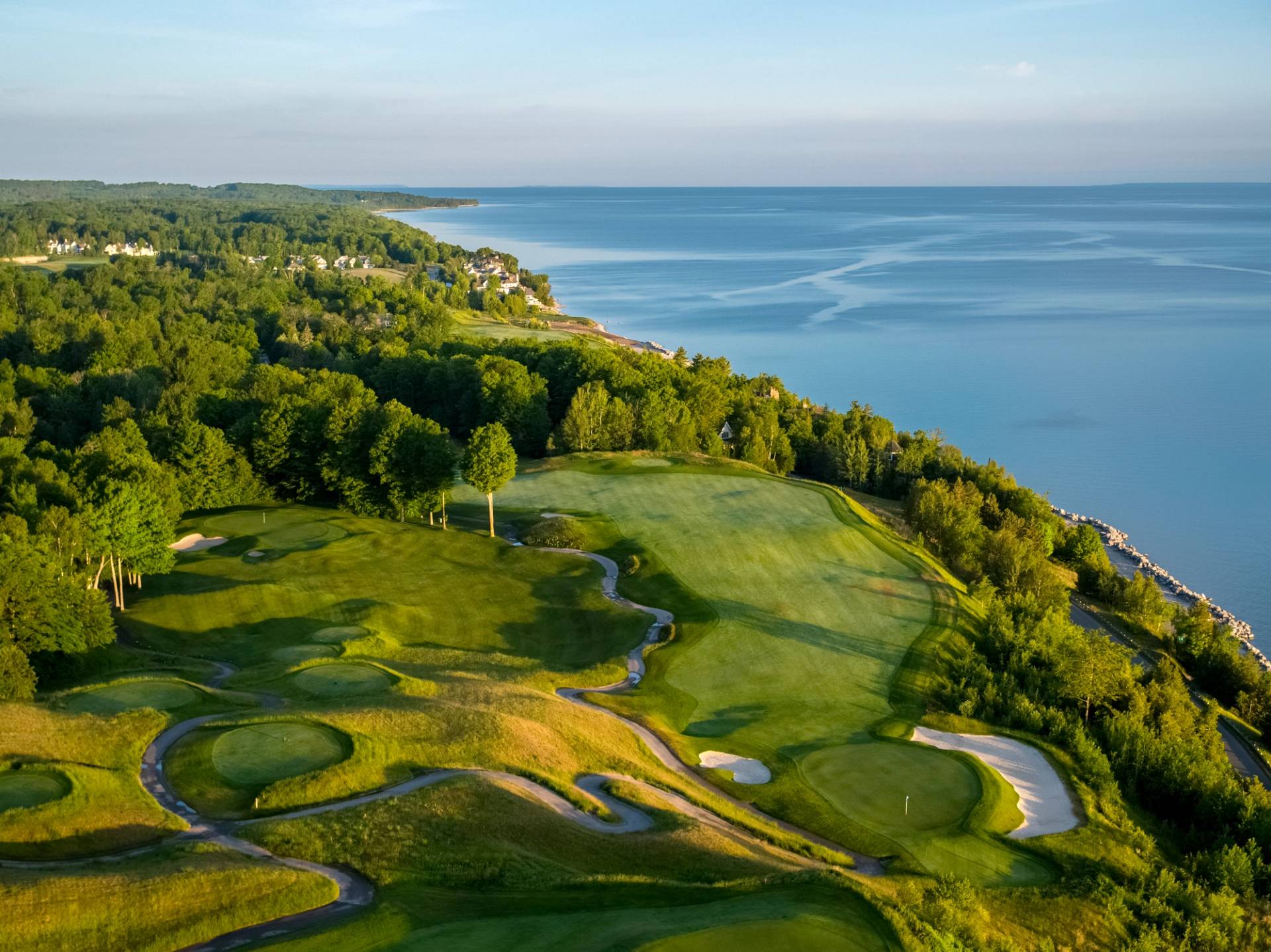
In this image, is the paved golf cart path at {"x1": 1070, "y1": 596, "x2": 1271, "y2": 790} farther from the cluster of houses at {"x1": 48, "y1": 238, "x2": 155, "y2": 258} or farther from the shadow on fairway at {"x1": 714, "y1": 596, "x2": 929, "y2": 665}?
the cluster of houses at {"x1": 48, "y1": 238, "x2": 155, "y2": 258}

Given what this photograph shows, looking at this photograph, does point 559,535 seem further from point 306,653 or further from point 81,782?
point 81,782

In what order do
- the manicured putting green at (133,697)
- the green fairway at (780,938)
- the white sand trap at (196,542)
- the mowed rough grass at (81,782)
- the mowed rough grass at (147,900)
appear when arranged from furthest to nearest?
the white sand trap at (196,542) < the manicured putting green at (133,697) < the mowed rough grass at (81,782) < the mowed rough grass at (147,900) < the green fairway at (780,938)

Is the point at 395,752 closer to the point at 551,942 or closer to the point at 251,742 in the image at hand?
the point at 251,742

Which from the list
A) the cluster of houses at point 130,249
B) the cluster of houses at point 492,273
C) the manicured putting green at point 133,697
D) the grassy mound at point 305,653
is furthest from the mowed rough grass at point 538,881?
the cluster of houses at point 130,249

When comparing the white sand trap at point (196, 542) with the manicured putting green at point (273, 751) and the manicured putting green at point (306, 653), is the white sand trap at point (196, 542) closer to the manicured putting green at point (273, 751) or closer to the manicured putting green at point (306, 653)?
the manicured putting green at point (306, 653)

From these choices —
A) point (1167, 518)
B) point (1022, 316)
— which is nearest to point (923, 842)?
point (1167, 518)

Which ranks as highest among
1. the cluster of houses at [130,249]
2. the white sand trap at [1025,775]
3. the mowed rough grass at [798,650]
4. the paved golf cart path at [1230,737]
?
the cluster of houses at [130,249]

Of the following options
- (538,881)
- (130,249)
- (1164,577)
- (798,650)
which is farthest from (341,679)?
(130,249)
